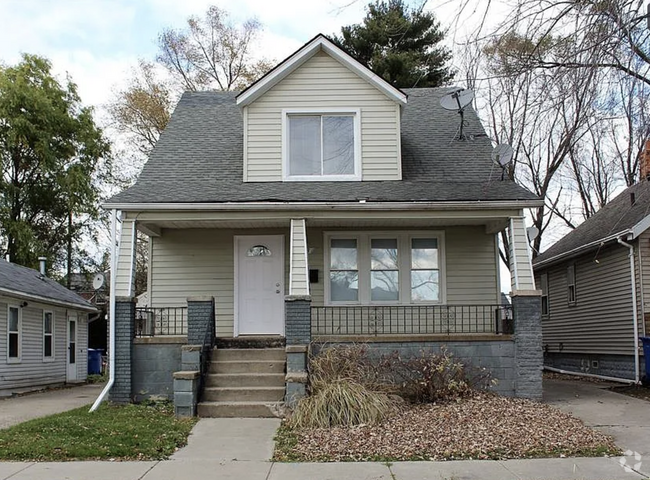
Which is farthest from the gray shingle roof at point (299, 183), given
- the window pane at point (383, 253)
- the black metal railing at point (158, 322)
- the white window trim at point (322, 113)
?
the black metal railing at point (158, 322)

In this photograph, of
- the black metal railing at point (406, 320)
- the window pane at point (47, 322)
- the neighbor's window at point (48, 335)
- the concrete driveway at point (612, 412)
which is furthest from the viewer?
the window pane at point (47, 322)

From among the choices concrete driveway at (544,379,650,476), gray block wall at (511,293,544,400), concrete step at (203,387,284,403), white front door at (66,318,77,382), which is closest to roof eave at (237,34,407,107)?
gray block wall at (511,293,544,400)

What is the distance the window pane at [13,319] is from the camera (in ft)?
58.8

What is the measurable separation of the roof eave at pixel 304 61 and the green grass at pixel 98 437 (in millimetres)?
6551

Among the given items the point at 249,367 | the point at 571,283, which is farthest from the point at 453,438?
the point at 571,283

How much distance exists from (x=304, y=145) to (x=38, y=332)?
10598mm

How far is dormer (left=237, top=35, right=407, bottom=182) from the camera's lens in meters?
14.0

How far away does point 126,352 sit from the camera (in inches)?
469

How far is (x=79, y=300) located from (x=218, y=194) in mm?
12994

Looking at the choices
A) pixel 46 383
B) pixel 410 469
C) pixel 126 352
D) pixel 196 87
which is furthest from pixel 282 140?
pixel 196 87

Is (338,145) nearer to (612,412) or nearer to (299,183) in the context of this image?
(299,183)

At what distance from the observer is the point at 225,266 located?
1434 cm

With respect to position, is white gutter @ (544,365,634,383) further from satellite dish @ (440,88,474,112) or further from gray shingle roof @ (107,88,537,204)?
satellite dish @ (440,88,474,112)

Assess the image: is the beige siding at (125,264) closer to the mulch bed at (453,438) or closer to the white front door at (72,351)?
the mulch bed at (453,438)
